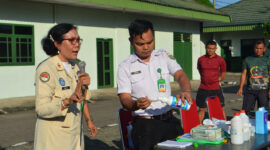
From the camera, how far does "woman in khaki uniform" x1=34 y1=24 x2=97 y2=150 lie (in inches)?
120

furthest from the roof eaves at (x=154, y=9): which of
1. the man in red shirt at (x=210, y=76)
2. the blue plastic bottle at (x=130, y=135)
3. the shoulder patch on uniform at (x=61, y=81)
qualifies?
the shoulder patch on uniform at (x=61, y=81)

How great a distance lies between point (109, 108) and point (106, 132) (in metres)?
3.84

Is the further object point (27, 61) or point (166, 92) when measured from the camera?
point (27, 61)

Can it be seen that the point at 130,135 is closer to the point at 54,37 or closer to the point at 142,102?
the point at 142,102

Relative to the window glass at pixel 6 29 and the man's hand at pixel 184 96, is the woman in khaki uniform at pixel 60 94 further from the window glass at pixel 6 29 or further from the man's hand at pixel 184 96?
the window glass at pixel 6 29

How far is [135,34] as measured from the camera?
3422mm

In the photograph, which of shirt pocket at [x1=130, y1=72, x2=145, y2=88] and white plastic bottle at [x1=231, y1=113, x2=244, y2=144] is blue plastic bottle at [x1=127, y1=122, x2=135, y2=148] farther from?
white plastic bottle at [x1=231, y1=113, x2=244, y2=144]

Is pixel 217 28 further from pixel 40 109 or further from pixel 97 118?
pixel 40 109

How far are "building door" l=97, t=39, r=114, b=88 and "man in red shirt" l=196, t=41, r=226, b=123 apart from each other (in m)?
9.54

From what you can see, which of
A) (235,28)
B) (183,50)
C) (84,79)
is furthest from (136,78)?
(235,28)

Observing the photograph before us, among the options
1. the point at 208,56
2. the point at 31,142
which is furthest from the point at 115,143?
the point at 208,56

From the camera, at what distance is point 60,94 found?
10.5 ft

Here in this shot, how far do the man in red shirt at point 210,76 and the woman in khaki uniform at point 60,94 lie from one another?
4.93 m

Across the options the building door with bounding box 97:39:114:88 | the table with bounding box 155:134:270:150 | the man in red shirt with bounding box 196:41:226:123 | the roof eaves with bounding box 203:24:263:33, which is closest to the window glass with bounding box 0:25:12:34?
the building door with bounding box 97:39:114:88
